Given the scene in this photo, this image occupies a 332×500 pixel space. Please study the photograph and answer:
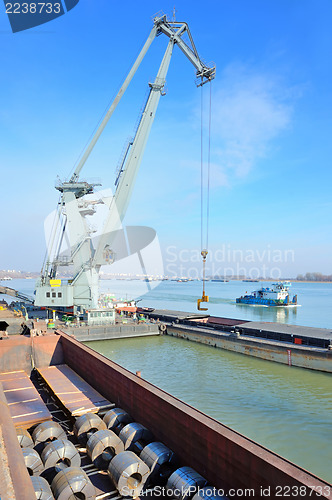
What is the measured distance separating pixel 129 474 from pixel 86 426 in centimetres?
319

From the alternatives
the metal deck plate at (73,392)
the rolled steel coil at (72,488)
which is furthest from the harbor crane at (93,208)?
the rolled steel coil at (72,488)

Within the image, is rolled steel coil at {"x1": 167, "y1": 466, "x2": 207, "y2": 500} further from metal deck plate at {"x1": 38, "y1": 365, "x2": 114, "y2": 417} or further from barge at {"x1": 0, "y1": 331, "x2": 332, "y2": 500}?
metal deck plate at {"x1": 38, "y1": 365, "x2": 114, "y2": 417}

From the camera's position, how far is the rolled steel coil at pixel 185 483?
7316 millimetres

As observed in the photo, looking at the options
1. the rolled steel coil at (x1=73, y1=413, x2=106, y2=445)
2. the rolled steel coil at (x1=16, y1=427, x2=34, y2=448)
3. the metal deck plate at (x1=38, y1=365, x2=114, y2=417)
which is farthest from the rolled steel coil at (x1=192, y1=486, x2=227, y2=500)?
the metal deck plate at (x1=38, y1=365, x2=114, y2=417)

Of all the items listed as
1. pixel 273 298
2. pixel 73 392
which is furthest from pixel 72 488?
pixel 273 298

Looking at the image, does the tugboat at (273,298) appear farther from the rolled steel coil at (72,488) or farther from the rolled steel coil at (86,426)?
the rolled steel coil at (72,488)

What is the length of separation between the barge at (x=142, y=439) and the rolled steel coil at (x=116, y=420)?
378mm

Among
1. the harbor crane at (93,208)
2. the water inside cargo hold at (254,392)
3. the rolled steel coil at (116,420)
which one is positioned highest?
the harbor crane at (93,208)

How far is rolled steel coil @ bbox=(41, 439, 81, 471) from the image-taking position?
28.2ft

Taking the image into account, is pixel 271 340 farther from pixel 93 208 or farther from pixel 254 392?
pixel 93 208

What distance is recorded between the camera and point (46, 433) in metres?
10.0

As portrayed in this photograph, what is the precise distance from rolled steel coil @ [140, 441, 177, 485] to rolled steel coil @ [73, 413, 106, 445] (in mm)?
2462

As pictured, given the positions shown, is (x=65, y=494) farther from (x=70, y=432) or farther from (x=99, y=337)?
(x=99, y=337)

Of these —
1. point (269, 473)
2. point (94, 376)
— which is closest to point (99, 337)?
point (94, 376)
